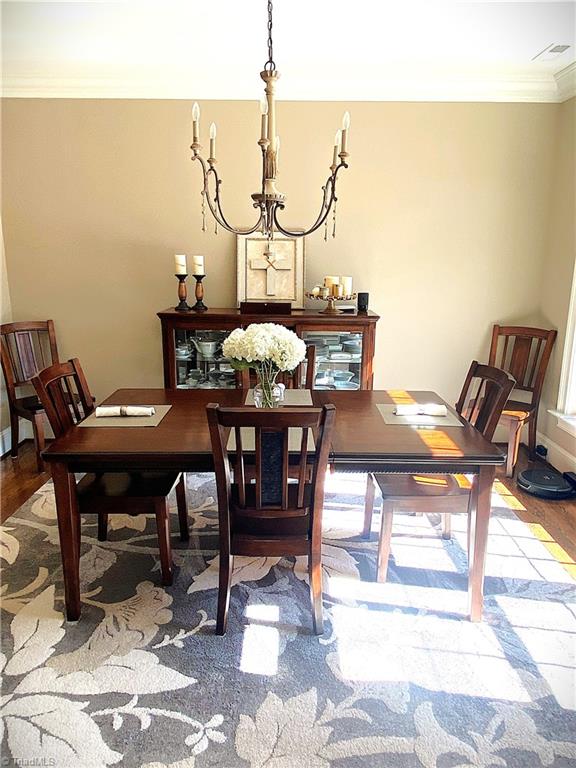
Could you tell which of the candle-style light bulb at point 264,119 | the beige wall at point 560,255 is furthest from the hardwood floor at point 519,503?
the candle-style light bulb at point 264,119

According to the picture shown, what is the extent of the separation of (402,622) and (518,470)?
1.91 metres

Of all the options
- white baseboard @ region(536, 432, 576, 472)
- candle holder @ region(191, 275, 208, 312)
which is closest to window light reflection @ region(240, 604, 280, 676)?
candle holder @ region(191, 275, 208, 312)

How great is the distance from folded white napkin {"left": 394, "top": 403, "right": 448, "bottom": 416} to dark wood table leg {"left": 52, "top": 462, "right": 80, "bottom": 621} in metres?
1.42

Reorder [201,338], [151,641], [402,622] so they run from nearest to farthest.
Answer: [151,641], [402,622], [201,338]

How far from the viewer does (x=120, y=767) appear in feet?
4.76

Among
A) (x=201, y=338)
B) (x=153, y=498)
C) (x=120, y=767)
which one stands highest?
(x=201, y=338)

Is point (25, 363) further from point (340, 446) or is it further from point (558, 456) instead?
point (558, 456)

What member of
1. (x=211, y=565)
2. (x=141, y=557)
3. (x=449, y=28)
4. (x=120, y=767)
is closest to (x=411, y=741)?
(x=120, y=767)

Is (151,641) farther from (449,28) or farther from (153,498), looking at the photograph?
(449,28)

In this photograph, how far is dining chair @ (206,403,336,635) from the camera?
5.81ft

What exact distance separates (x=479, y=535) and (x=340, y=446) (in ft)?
2.16

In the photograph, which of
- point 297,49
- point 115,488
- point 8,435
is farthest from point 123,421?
point 297,49

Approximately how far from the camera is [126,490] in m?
2.19

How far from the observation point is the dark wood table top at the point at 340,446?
6.15ft
